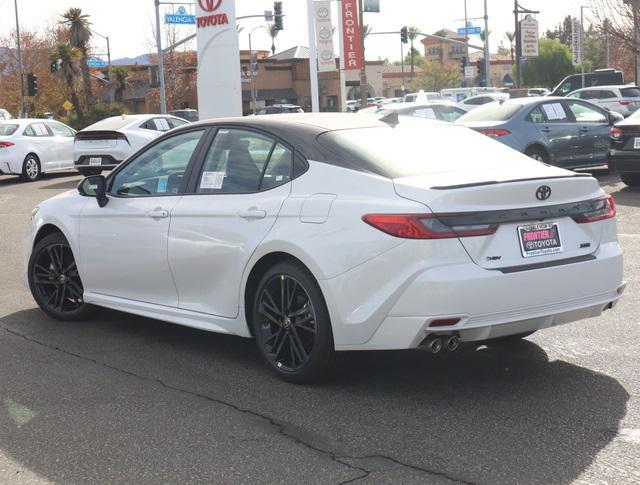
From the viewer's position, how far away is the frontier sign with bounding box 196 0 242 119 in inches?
921

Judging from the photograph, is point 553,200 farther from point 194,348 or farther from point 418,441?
point 194,348

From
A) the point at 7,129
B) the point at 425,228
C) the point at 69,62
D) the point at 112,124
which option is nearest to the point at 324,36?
the point at 112,124

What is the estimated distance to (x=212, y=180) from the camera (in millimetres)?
6051

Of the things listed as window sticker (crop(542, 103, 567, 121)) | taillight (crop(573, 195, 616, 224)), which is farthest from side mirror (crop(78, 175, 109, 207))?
window sticker (crop(542, 103, 567, 121))

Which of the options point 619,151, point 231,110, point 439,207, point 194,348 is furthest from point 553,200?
point 231,110

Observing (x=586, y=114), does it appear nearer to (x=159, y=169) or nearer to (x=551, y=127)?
(x=551, y=127)

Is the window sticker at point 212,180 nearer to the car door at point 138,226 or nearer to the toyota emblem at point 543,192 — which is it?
the car door at point 138,226

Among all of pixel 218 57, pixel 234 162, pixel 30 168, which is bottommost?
pixel 30 168

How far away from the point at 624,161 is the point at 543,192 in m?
Answer: 10.4

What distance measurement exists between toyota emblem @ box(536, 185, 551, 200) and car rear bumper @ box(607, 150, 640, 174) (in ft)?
33.5

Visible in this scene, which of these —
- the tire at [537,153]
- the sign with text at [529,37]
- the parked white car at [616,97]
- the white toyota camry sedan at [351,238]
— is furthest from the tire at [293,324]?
the sign with text at [529,37]

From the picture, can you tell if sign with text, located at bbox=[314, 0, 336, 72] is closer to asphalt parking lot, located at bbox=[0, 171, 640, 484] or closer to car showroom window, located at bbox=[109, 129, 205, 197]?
car showroom window, located at bbox=[109, 129, 205, 197]

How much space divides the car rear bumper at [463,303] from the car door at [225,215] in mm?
735

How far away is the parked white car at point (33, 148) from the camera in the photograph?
2336cm
